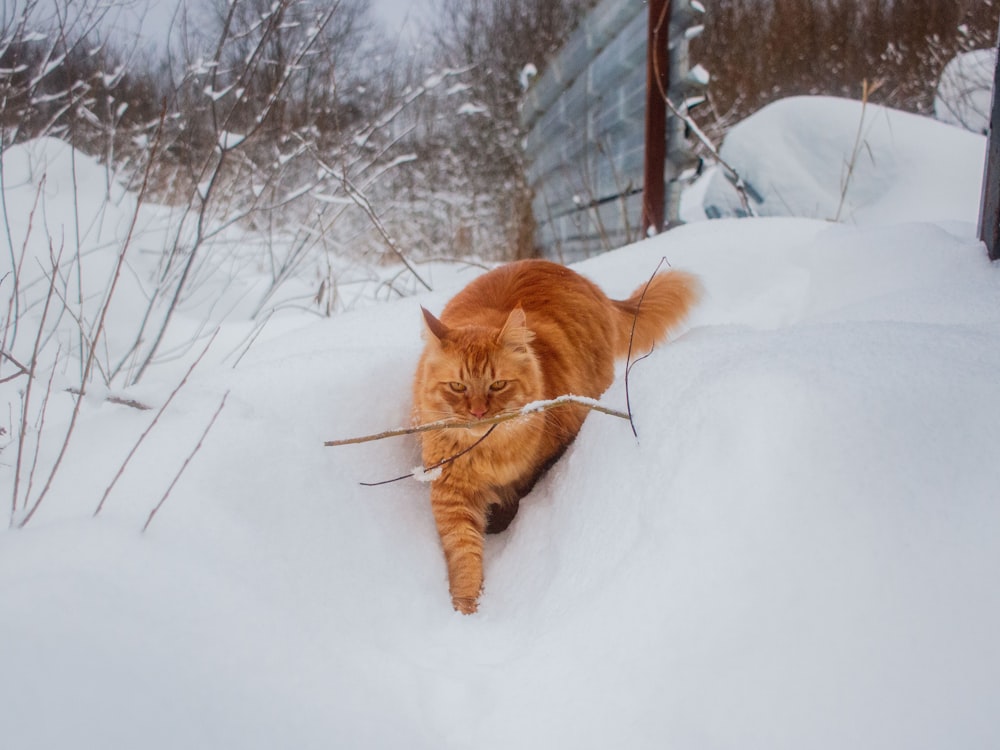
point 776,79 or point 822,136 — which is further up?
point 776,79

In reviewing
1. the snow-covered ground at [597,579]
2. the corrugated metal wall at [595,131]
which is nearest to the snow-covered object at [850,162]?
the corrugated metal wall at [595,131]

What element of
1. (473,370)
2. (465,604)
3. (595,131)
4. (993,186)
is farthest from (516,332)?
(595,131)

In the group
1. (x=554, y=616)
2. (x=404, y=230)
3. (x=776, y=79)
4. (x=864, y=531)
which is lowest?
(x=404, y=230)

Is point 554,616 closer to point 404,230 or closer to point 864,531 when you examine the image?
point 864,531

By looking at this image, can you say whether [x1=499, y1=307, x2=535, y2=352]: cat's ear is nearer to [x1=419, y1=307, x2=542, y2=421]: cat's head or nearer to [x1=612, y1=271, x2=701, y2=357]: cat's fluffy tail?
[x1=419, y1=307, x2=542, y2=421]: cat's head

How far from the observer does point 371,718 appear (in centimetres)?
91

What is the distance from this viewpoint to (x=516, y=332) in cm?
174

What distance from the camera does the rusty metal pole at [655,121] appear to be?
3.71 metres

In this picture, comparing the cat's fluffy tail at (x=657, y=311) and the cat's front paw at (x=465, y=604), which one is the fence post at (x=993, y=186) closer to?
the cat's fluffy tail at (x=657, y=311)

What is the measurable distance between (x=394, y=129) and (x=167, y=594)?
9061 mm

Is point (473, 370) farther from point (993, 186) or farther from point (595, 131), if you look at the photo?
point (595, 131)

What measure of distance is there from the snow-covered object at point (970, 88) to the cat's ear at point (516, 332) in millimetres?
5327

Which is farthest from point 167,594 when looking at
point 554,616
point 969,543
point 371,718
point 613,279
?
point 613,279

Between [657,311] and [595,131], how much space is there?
3591 mm
